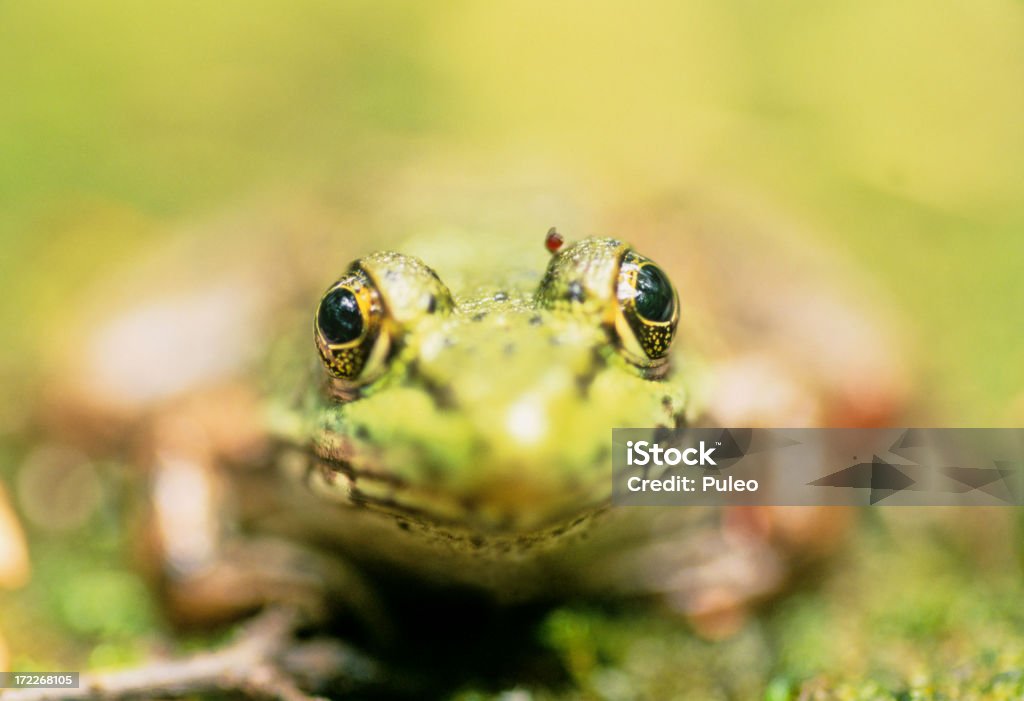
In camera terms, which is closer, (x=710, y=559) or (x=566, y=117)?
(x=710, y=559)

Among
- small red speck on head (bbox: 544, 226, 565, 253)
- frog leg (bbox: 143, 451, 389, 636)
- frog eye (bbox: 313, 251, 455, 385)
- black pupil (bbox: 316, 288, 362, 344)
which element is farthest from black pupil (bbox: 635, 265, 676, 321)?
frog leg (bbox: 143, 451, 389, 636)

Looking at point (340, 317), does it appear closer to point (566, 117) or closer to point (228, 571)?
point (228, 571)

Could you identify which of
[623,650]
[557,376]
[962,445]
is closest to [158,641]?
[623,650]

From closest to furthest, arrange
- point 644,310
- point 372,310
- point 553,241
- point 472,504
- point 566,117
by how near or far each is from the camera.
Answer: point 472,504 < point 372,310 < point 644,310 < point 553,241 < point 566,117

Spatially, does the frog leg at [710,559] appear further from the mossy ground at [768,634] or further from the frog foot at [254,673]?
the frog foot at [254,673]

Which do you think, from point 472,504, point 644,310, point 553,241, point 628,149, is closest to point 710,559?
point 644,310

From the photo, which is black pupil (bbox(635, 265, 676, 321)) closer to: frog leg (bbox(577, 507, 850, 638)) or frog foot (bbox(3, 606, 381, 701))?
frog leg (bbox(577, 507, 850, 638))
